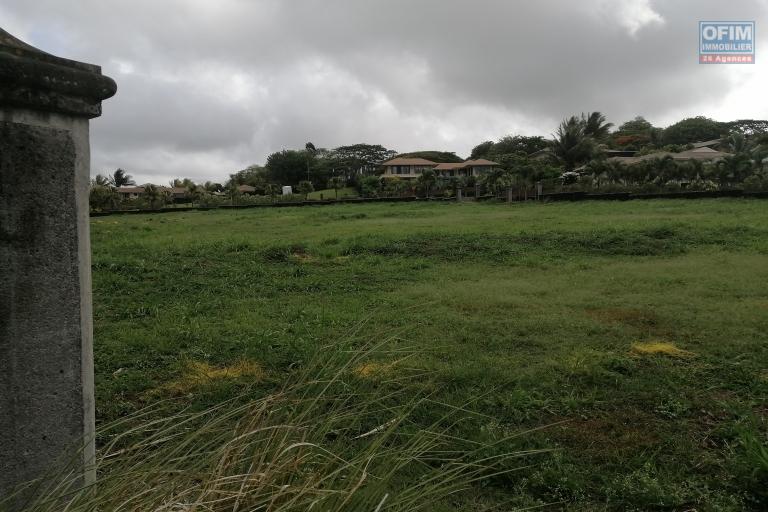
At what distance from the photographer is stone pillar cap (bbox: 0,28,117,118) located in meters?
1.61

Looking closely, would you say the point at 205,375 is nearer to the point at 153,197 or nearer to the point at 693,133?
the point at 153,197

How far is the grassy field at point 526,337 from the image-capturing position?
10.3 ft

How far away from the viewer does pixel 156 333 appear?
575cm

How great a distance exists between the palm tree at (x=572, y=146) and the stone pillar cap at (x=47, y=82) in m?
48.0

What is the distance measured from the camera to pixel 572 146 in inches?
1881

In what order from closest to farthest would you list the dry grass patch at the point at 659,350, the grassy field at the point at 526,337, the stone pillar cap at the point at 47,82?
the stone pillar cap at the point at 47,82 < the grassy field at the point at 526,337 < the dry grass patch at the point at 659,350

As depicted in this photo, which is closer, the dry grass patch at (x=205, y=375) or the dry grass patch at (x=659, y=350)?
the dry grass patch at (x=205, y=375)

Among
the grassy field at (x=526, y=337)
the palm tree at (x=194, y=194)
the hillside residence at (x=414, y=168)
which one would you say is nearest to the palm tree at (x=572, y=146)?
the hillside residence at (x=414, y=168)

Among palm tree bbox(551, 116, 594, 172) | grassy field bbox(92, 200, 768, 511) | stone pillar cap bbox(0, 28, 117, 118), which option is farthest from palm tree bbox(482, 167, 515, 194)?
stone pillar cap bbox(0, 28, 117, 118)

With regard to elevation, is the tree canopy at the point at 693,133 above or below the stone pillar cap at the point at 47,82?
above

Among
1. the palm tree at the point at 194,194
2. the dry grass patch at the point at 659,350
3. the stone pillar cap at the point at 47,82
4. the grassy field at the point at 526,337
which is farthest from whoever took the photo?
the palm tree at the point at 194,194

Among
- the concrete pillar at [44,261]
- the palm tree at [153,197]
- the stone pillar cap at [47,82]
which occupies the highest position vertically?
the palm tree at [153,197]

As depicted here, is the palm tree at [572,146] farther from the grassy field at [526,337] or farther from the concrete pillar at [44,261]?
the concrete pillar at [44,261]

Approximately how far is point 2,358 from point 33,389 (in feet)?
0.44
